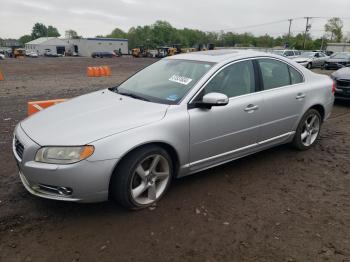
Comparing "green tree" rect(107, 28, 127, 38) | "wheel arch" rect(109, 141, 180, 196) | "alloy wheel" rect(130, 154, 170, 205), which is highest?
"green tree" rect(107, 28, 127, 38)

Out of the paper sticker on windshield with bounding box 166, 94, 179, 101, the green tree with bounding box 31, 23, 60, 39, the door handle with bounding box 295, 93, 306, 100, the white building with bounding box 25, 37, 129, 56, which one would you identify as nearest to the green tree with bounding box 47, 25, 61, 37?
the green tree with bounding box 31, 23, 60, 39

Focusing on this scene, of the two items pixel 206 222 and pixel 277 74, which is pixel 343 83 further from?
pixel 206 222

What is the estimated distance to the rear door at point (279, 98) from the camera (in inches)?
165

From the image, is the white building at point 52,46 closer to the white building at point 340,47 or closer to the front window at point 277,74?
the white building at point 340,47

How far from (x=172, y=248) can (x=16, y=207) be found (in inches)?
69.5

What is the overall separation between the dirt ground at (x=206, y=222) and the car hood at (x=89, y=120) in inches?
32.7

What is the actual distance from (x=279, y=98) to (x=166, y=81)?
5.23 ft

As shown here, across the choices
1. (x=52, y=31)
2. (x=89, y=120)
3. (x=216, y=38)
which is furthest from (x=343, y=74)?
(x=52, y=31)

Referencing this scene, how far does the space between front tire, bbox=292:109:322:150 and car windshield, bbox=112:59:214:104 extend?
1.95 m

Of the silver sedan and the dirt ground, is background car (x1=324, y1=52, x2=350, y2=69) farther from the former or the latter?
the dirt ground

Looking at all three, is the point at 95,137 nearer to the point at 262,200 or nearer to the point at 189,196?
the point at 189,196

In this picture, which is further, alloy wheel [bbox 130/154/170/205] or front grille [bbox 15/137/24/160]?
alloy wheel [bbox 130/154/170/205]

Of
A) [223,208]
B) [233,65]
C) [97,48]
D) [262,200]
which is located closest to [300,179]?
[262,200]

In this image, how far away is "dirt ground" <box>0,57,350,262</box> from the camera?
8.77 feet
